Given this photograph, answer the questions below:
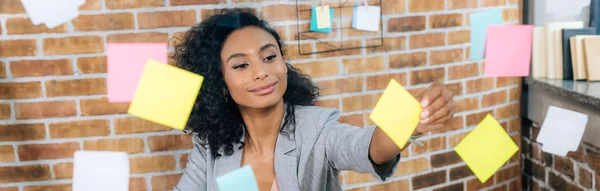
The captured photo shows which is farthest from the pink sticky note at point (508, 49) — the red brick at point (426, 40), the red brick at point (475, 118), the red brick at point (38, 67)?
the red brick at point (38, 67)

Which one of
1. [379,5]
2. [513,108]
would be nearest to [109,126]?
[379,5]

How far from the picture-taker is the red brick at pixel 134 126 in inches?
53.2

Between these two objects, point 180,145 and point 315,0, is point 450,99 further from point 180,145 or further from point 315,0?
point 180,145

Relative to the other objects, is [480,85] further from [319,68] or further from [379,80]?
[319,68]

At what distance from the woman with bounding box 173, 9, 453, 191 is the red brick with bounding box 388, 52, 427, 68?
1.01 ft

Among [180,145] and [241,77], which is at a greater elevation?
[241,77]

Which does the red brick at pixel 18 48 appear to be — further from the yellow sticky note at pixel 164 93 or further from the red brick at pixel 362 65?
the red brick at pixel 362 65

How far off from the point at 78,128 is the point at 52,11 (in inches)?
12.2

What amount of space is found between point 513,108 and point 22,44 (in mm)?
1475

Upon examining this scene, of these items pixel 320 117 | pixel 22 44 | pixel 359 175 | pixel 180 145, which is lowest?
pixel 359 175

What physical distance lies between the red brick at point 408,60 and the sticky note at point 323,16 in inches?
8.7

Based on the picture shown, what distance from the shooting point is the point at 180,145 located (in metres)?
1.41

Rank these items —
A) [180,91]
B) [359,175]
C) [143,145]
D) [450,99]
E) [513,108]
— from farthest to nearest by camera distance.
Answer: [513,108] < [359,175] < [143,145] < [180,91] < [450,99]

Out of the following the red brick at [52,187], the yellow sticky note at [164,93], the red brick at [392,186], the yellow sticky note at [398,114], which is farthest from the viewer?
the red brick at [392,186]
